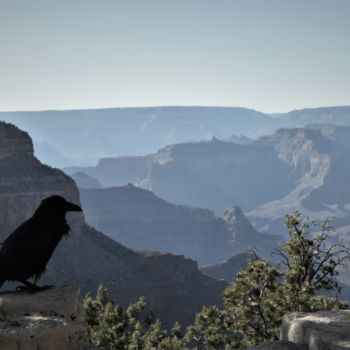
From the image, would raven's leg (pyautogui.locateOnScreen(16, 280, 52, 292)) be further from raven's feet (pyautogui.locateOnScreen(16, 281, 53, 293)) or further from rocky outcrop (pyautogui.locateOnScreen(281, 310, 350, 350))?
rocky outcrop (pyautogui.locateOnScreen(281, 310, 350, 350))

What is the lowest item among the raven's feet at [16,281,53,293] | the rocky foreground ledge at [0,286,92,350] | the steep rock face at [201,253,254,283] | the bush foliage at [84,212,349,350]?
the steep rock face at [201,253,254,283]

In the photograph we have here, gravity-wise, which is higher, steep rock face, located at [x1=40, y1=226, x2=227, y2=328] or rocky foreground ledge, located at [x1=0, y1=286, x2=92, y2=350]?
rocky foreground ledge, located at [x1=0, y1=286, x2=92, y2=350]

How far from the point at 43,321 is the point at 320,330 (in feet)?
15.4

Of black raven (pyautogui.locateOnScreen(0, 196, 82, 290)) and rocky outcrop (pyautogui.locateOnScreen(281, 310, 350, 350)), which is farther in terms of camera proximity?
black raven (pyautogui.locateOnScreen(0, 196, 82, 290))

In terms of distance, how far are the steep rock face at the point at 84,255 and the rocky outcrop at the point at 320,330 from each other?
278ft

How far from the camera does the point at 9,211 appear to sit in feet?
338

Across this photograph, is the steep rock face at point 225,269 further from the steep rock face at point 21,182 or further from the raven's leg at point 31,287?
the raven's leg at point 31,287

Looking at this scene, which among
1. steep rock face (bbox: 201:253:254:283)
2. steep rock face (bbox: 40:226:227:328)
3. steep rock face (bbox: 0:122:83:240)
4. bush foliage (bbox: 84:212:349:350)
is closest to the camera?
bush foliage (bbox: 84:212:349:350)

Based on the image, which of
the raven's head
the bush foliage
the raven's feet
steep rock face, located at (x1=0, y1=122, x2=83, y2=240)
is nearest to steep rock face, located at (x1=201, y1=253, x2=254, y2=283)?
steep rock face, located at (x1=0, y1=122, x2=83, y2=240)

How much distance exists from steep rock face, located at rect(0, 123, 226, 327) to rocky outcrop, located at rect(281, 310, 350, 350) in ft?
278

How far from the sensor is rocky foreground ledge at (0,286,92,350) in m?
9.70

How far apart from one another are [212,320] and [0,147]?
84.9 meters

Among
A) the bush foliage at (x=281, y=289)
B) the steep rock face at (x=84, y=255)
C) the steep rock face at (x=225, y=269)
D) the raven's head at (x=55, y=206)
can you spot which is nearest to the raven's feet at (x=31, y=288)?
the raven's head at (x=55, y=206)

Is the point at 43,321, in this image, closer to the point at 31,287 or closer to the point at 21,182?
the point at 31,287
